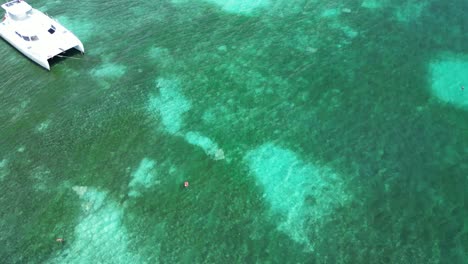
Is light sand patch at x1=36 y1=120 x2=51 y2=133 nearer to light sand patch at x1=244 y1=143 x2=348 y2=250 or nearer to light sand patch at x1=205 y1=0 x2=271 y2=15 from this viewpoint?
light sand patch at x1=244 y1=143 x2=348 y2=250

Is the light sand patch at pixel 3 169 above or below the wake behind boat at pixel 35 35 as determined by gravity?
below

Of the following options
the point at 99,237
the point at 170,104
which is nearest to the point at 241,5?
the point at 170,104

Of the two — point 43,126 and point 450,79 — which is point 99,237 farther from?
point 450,79

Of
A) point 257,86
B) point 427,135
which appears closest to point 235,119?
point 257,86

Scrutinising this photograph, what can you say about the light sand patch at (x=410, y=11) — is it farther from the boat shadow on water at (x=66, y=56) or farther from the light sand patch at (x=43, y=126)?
the light sand patch at (x=43, y=126)

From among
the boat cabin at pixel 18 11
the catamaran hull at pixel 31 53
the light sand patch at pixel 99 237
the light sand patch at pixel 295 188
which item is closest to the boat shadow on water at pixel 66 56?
the catamaran hull at pixel 31 53

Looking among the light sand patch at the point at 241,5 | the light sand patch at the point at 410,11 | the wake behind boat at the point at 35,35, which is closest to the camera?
the wake behind boat at the point at 35,35
